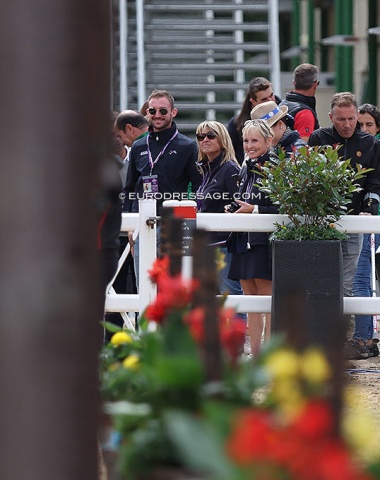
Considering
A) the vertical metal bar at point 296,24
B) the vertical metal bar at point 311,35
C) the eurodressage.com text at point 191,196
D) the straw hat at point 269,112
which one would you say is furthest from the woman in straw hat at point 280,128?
the vertical metal bar at point 296,24

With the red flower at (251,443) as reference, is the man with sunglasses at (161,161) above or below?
above

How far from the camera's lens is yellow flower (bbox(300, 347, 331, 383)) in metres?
2.71

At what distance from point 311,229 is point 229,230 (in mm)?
525

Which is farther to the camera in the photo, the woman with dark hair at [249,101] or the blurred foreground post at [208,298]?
the woman with dark hair at [249,101]

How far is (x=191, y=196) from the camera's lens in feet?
30.3

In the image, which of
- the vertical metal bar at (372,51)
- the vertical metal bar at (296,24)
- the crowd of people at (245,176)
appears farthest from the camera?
the vertical metal bar at (296,24)

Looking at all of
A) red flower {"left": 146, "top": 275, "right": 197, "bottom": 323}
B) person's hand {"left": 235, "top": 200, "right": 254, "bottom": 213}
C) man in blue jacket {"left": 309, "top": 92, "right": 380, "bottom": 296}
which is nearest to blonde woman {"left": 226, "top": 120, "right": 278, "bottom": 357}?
person's hand {"left": 235, "top": 200, "right": 254, "bottom": 213}

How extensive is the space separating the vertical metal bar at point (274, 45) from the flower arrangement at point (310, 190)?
7.54 metres

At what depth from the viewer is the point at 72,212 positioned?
2258 millimetres

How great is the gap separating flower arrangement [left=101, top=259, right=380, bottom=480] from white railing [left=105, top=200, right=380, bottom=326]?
460 centimetres

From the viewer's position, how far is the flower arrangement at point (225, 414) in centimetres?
230

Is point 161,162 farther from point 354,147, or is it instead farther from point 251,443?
point 251,443

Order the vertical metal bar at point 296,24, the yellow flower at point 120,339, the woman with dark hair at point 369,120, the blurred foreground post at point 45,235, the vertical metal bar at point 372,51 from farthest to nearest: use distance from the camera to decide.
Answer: the vertical metal bar at point 296,24 → the vertical metal bar at point 372,51 → the woman with dark hair at point 369,120 → the yellow flower at point 120,339 → the blurred foreground post at point 45,235

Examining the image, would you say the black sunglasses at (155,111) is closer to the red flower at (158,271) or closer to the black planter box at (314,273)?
the black planter box at (314,273)
